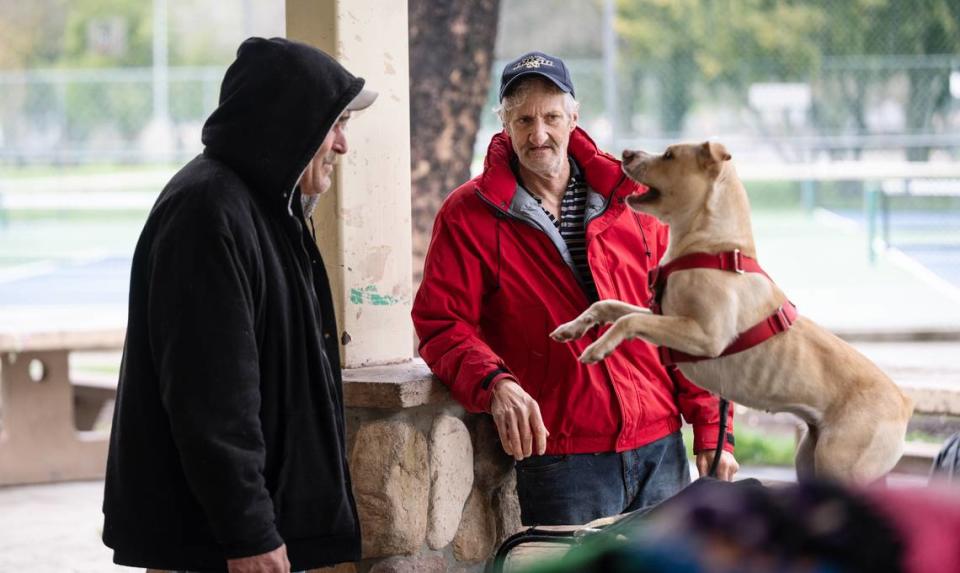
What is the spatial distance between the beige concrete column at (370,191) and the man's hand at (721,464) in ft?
3.03

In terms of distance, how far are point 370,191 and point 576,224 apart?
24.3 inches

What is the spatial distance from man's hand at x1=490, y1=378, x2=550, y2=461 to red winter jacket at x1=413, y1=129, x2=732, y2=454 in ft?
0.16

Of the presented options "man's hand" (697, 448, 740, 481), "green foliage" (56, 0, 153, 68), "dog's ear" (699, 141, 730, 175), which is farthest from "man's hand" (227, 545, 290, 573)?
"green foliage" (56, 0, 153, 68)

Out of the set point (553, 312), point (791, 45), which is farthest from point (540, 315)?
point (791, 45)

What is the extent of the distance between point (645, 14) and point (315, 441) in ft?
74.6

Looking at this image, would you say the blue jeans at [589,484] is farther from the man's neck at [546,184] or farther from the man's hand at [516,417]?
the man's neck at [546,184]

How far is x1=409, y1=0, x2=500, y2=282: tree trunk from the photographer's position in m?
6.98

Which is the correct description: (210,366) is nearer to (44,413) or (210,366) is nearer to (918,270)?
(44,413)

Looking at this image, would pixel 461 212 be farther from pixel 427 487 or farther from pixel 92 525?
pixel 92 525

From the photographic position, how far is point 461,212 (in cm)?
326

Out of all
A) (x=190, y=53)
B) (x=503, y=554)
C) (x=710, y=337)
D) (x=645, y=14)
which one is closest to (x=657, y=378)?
(x=710, y=337)

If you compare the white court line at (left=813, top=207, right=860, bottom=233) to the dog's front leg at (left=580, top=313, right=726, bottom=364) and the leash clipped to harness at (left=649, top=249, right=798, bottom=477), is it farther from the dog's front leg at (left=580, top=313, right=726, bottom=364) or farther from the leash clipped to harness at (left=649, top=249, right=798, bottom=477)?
the dog's front leg at (left=580, top=313, right=726, bottom=364)

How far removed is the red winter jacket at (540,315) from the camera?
10.3 feet

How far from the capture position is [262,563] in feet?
7.43
